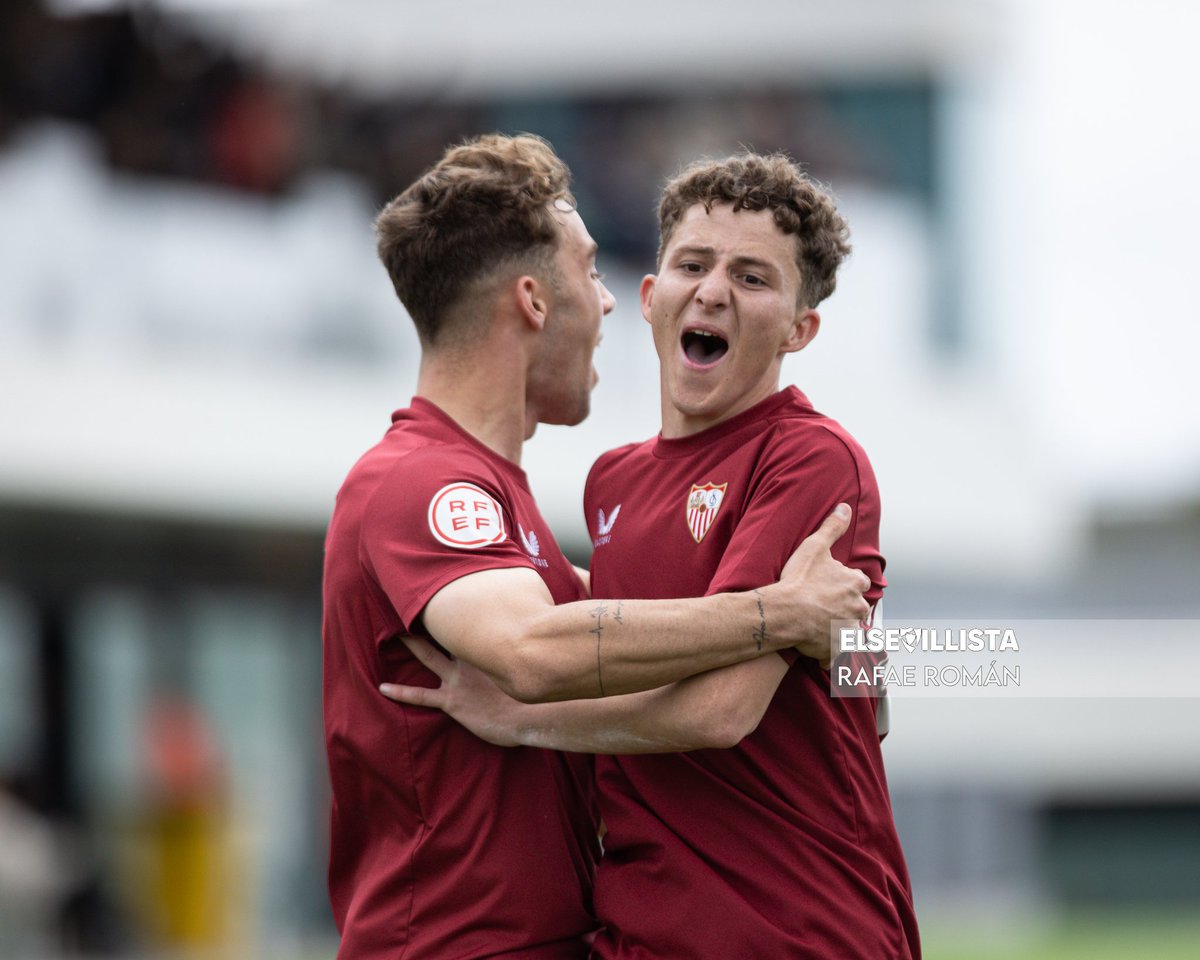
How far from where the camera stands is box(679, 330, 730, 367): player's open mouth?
14.6 ft

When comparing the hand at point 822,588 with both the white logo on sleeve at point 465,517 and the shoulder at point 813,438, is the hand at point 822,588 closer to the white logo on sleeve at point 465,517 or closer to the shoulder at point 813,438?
the shoulder at point 813,438

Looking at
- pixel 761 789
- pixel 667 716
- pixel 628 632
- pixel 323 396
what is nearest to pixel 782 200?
pixel 628 632

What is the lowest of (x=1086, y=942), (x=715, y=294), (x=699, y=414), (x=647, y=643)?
(x=1086, y=942)

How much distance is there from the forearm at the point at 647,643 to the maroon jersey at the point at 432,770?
251mm

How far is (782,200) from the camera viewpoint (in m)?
4.45

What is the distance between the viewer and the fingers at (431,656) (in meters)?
4.37

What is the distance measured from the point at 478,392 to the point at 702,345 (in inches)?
22.6

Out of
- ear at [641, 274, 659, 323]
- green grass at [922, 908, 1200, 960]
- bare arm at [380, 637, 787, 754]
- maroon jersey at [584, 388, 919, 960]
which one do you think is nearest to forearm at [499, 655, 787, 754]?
bare arm at [380, 637, 787, 754]

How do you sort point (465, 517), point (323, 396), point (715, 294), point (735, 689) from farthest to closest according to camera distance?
point (323, 396), point (715, 294), point (465, 517), point (735, 689)

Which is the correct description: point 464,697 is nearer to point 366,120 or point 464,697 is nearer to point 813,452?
point 813,452

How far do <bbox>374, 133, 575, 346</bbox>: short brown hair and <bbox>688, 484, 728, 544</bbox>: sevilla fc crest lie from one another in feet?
2.58

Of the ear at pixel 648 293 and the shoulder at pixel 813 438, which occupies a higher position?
the ear at pixel 648 293

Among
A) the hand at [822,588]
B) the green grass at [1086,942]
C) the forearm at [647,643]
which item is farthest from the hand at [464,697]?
the green grass at [1086,942]

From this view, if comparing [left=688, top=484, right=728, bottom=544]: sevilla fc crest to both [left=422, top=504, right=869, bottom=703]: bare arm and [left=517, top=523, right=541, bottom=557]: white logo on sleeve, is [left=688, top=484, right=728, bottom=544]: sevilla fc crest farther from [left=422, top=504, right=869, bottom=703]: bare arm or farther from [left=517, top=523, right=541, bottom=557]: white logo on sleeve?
[left=517, top=523, right=541, bottom=557]: white logo on sleeve
